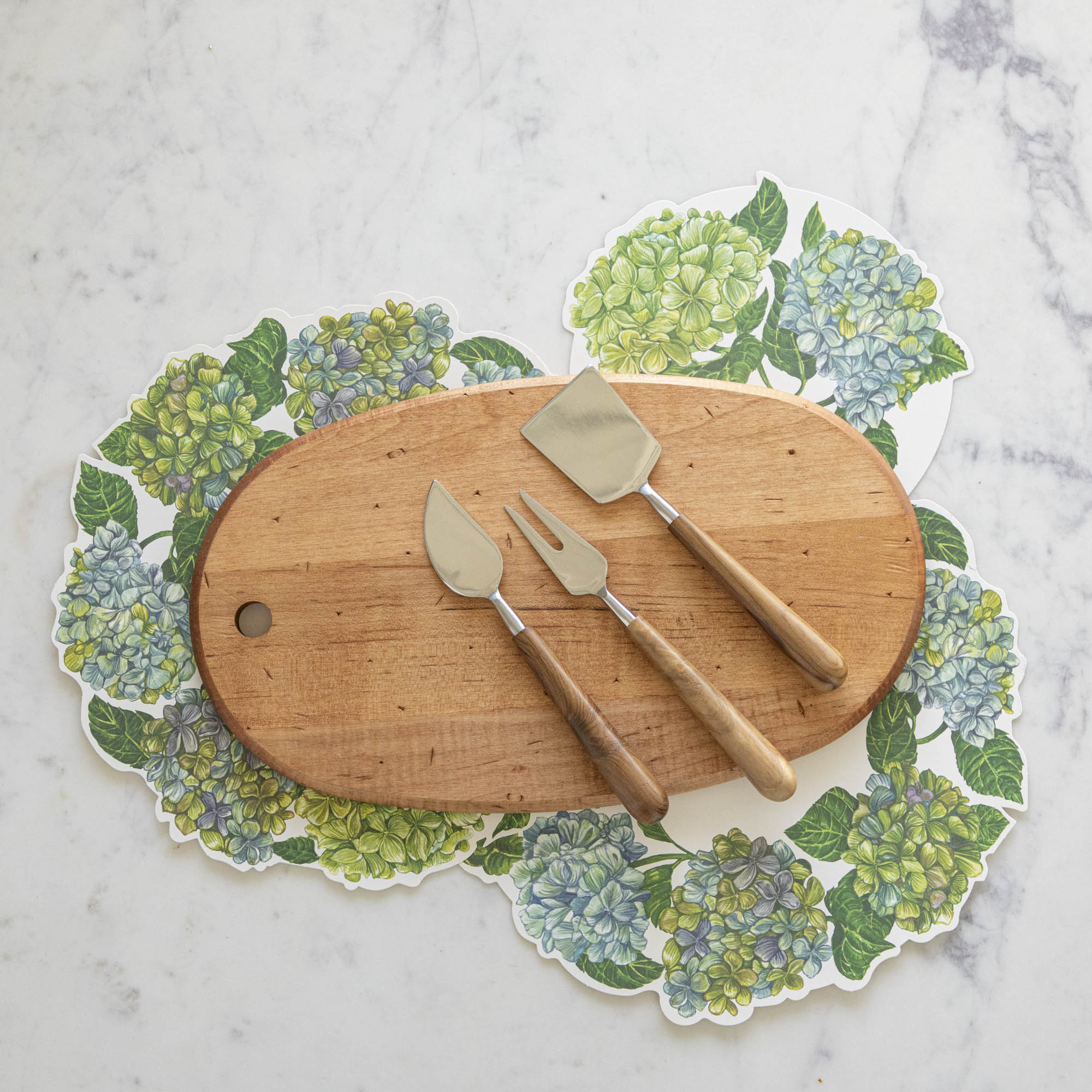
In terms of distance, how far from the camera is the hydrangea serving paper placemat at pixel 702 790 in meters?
0.86

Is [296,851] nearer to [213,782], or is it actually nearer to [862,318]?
[213,782]

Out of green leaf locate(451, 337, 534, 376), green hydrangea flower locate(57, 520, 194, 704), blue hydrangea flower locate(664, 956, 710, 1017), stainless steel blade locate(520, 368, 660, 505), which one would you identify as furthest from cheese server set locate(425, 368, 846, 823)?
green hydrangea flower locate(57, 520, 194, 704)

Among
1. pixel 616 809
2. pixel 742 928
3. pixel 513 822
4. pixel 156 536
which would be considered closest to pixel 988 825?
pixel 742 928

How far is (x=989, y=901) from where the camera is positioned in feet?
2.88

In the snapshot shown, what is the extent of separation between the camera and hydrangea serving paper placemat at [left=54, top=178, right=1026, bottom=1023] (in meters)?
0.86

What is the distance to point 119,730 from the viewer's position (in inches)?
35.3

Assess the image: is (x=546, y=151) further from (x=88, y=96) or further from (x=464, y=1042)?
(x=464, y=1042)

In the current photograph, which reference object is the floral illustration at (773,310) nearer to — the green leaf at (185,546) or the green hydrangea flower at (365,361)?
the green hydrangea flower at (365,361)

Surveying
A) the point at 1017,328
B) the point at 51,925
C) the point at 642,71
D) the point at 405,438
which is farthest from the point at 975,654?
the point at 51,925

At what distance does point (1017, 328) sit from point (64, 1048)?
4.22ft

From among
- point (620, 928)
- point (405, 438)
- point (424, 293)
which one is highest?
point (424, 293)

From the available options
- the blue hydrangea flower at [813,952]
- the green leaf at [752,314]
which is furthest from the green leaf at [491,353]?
the blue hydrangea flower at [813,952]

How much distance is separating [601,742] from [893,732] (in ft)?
1.06

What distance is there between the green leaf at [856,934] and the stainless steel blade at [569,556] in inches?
16.3
